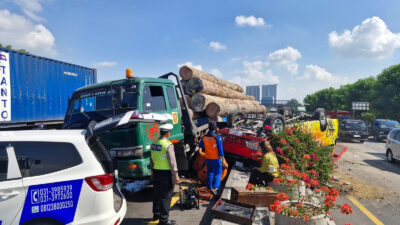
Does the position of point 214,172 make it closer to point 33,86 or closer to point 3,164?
point 3,164

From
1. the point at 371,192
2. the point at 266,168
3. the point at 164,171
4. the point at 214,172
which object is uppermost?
the point at 164,171

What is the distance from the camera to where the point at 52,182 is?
273 cm

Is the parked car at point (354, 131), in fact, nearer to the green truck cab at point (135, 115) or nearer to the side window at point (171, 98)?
the green truck cab at point (135, 115)

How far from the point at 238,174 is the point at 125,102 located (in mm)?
3397

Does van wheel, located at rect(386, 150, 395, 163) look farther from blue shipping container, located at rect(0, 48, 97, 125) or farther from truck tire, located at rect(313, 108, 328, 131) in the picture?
blue shipping container, located at rect(0, 48, 97, 125)

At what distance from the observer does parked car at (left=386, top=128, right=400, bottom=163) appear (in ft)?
32.8

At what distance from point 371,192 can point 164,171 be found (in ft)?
18.5

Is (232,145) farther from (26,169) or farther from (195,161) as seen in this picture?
(26,169)

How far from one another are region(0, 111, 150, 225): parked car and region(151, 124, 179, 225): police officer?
1007 millimetres

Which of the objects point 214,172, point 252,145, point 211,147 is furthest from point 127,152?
point 252,145

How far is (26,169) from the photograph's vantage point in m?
2.73

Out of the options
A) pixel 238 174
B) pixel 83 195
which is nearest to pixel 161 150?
pixel 83 195

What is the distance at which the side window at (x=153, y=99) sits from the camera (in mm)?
5180

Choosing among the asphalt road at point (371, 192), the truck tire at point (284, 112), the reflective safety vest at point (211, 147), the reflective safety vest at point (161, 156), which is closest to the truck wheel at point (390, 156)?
the asphalt road at point (371, 192)
